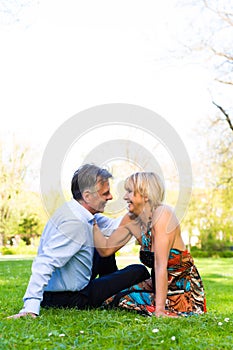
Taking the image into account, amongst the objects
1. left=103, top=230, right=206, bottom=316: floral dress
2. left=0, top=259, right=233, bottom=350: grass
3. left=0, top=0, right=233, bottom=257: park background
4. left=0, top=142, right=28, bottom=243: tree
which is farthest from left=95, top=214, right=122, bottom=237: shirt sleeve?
left=0, top=142, right=28, bottom=243: tree

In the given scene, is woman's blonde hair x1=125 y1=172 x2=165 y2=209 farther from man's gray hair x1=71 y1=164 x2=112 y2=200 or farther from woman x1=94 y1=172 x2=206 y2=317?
man's gray hair x1=71 y1=164 x2=112 y2=200

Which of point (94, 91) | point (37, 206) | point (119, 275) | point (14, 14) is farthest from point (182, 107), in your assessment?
point (119, 275)

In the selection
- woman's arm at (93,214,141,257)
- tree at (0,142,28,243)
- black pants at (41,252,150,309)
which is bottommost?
black pants at (41,252,150,309)

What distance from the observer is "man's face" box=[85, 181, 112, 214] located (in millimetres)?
4312

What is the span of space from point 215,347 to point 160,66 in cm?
1944

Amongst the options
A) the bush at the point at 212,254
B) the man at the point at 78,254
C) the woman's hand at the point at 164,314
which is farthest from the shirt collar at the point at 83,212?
the bush at the point at 212,254

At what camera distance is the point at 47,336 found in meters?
3.27

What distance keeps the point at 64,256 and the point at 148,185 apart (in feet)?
2.87

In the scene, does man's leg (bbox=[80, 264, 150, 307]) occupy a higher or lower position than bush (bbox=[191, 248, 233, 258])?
higher

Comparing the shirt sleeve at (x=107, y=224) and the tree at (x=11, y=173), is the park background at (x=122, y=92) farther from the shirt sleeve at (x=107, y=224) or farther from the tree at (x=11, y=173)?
the shirt sleeve at (x=107, y=224)

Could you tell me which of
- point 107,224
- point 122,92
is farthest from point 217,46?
point 107,224

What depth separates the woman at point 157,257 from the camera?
164 inches

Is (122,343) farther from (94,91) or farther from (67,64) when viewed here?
(94,91)

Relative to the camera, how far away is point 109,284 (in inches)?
174
